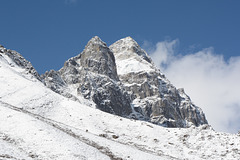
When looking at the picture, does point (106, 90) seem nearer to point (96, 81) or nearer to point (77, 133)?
point (96, 81)

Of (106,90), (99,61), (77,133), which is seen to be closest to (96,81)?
(106,90)

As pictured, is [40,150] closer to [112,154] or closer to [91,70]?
[112,154]

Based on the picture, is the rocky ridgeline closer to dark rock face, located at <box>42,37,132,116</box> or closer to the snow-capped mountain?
dark rock face, located at <box>42,37,132,116</box>

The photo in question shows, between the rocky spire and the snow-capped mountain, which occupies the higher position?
the rocky spire

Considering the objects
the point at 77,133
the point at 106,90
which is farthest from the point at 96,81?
the point at 77,133

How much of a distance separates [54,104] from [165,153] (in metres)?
22.0

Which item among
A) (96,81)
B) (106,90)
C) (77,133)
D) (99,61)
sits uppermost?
(99,61)

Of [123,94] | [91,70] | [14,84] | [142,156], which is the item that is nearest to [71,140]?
[142,156]

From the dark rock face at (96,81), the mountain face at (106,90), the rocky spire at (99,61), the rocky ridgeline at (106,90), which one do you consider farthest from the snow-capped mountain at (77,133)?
the rocky spire at (99,61)

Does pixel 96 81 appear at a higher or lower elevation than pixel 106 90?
higher

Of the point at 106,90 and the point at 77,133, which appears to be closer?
the point at 77,133

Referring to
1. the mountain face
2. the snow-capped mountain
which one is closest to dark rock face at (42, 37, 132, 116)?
the mountain face

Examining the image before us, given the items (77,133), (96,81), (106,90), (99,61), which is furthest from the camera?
(99,61)

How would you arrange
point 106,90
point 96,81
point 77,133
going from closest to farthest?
point 77,133, point 106,90, point 96,81
